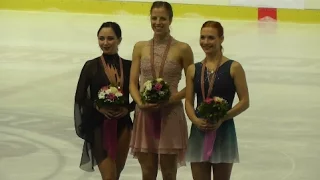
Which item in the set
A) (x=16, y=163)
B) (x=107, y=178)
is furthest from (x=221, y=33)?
(x=16, y=163)

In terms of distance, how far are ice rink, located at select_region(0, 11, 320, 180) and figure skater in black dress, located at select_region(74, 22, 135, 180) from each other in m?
1.09

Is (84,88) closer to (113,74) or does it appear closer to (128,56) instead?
(113,74)

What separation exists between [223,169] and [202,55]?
693 cm

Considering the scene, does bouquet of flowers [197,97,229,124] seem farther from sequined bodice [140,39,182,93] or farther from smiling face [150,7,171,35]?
smiling face [150,7,171,35]

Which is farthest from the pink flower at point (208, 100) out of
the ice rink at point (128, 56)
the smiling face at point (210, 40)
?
the ice rink at point (128, 56)

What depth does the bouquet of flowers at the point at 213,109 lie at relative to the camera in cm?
382

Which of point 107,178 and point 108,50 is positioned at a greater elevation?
point 108,50

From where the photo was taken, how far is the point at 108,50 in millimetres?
4371

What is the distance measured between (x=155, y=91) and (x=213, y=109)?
408 millimetres

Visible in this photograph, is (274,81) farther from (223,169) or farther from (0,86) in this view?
(223,169)

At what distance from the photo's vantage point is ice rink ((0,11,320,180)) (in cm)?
582

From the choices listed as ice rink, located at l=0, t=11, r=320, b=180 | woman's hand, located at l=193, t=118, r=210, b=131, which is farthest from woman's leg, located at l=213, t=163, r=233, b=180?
ice rink, located at l=0, t=11, r=320, b=180

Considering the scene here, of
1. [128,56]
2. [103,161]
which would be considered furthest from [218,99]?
[128,56]

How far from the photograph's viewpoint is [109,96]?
13.7 ft
